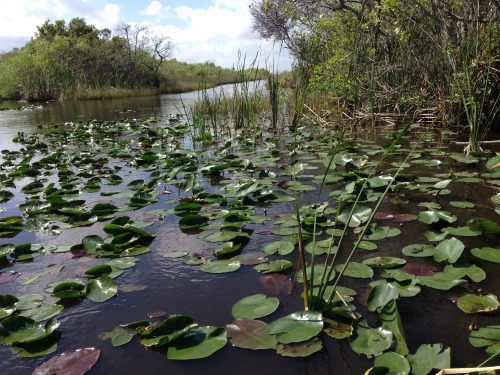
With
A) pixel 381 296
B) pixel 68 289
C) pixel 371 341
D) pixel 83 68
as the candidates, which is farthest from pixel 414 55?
pixel 83 68

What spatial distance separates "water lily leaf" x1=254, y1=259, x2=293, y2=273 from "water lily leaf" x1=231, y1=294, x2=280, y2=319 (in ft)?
0.69

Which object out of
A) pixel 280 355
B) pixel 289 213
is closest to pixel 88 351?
pixel 280 355

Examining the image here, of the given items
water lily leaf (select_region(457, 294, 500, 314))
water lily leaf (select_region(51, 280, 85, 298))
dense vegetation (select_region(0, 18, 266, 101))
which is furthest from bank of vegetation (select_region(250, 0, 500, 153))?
dense vegetation (select_region(0, 18, 266, 101))

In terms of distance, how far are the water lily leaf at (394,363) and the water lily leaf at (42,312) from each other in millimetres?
1122

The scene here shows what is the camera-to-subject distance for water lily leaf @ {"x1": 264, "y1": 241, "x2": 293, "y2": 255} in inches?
71.8

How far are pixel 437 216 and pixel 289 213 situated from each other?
0.82 meters

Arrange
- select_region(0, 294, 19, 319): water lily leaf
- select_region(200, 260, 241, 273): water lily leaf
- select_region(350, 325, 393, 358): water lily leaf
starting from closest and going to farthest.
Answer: select_region(350, 325, 393, 358): water lily leaf → select_region(0, 294, 19, 319): water lily leaf → select_region(200, 260, 241, 273): water lily leaf

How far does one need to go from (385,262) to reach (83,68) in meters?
24.0

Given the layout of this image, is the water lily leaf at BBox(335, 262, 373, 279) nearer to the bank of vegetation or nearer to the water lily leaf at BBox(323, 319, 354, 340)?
the water lily leaf at BBox(323, 319, 354, 340)

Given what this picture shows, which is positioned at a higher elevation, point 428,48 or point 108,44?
point 108,44

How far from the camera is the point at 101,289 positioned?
1.59 meters

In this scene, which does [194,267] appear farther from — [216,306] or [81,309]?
[81,309]

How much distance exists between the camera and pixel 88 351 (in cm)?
123

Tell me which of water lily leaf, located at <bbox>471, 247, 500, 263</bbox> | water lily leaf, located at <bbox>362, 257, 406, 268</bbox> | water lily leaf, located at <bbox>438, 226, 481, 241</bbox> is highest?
water lily leaf, located at <bbox>438, 226, 481, 241</bbox>
